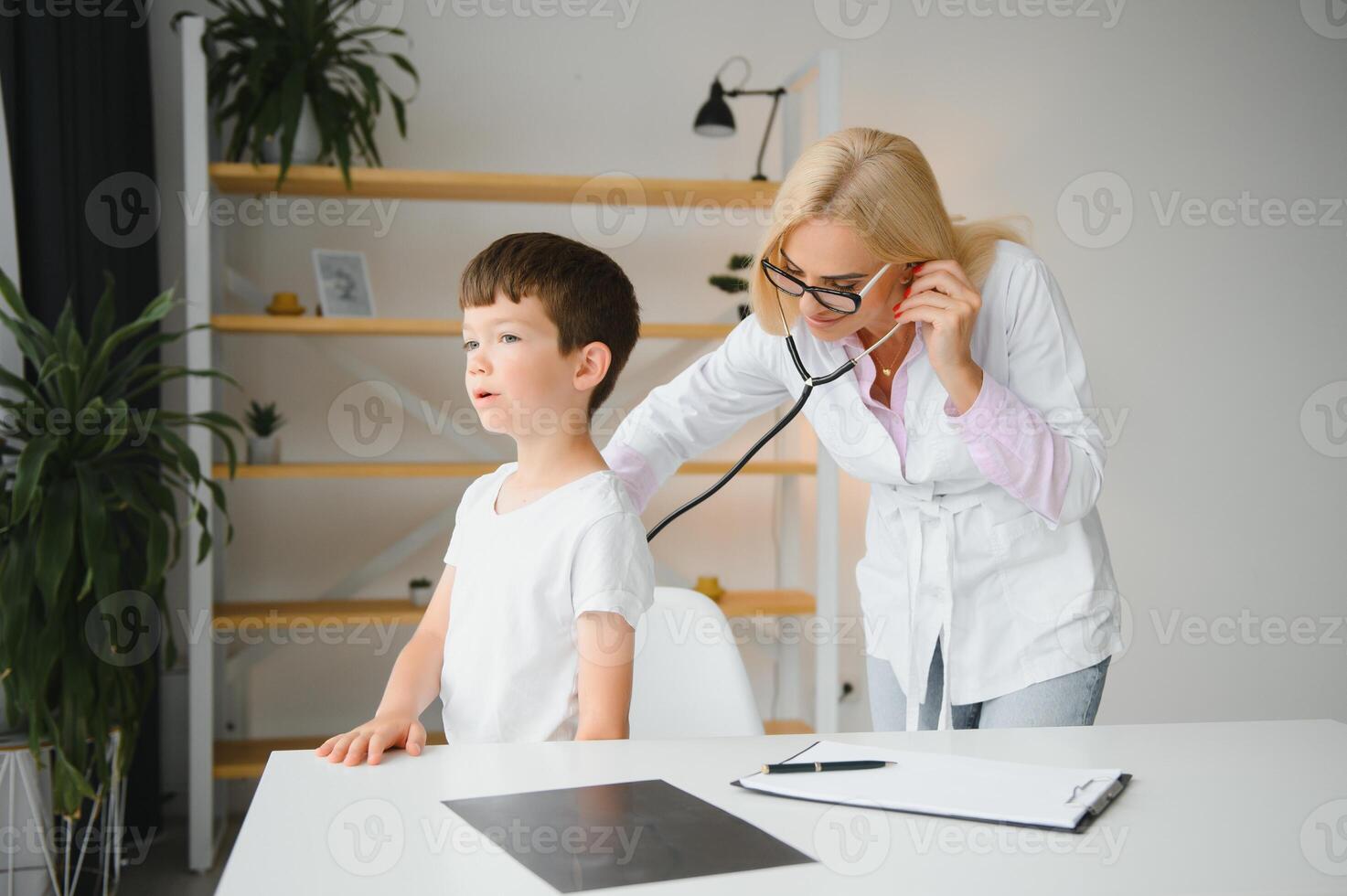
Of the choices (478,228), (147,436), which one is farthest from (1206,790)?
(478,228)

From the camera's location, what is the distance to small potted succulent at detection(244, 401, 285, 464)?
287cm

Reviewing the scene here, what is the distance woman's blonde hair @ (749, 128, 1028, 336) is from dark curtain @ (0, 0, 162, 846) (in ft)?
6.31

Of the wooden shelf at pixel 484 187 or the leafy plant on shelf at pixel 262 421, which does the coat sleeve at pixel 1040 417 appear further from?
the leafy plant on shelf at pixel 262 421

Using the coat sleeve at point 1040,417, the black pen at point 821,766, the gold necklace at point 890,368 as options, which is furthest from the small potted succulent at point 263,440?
the black pen at point 821,766

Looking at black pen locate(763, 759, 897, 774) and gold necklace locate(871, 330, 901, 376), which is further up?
gold necklace locate(871, 330, 901, 376)

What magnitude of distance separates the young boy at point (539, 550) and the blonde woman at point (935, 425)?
19 centimetres

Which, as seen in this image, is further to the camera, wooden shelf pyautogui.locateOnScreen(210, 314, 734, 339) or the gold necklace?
wooden shelf pyautogui.locateOnScreen(210, 314, 734, 339)

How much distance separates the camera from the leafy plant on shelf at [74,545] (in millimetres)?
2164

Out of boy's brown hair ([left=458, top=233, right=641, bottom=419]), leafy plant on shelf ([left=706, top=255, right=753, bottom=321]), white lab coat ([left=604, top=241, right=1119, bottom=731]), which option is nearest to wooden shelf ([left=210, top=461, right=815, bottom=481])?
leafy plant on shelf ([left=706, top=255, right=753, bottom=321])

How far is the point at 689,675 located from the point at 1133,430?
103 inches

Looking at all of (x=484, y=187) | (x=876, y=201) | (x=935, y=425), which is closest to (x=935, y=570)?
(x=935, y=425)

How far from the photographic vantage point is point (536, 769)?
3.30 ft

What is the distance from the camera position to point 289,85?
271 cm

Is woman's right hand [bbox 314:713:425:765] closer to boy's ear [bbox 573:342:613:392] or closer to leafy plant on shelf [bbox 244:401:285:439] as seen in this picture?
boy's ear [bbox 573:342:613:392]
